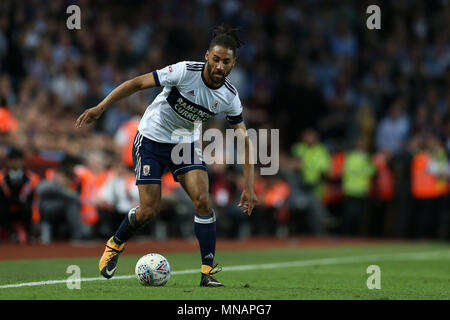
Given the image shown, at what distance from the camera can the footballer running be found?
7.86 metres

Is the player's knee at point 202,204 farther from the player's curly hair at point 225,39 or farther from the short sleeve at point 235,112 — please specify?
the player's curly hair at point 225,39

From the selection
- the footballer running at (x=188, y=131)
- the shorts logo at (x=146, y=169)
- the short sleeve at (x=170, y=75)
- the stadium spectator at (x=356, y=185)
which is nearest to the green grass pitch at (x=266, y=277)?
the footballer running at (x=188, y=131)

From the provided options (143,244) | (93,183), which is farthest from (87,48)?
(143,244)

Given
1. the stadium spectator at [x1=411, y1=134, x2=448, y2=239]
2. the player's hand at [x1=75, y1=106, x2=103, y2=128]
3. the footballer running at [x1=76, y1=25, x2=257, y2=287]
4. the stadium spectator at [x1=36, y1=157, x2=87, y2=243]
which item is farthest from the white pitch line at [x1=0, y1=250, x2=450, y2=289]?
the stadium spectator at [x1=36, y1=157, x2=87, y2=243]

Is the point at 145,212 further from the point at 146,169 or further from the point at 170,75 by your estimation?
the point at 170,75

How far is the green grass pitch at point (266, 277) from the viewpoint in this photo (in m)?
7.16

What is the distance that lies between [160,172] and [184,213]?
31.2 feet

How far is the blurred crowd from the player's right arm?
7702 millimetres

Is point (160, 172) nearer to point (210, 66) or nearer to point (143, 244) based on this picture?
point (210, 66)

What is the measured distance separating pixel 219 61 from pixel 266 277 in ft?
9.19

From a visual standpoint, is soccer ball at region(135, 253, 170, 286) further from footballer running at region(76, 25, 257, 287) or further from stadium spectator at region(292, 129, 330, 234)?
stadium spectator at region(292, 129, 330, 234)

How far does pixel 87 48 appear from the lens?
18766 mm

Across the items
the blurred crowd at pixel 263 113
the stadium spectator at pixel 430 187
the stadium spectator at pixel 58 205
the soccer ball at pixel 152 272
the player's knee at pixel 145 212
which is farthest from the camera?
the stadium spectator at pixel 430 187

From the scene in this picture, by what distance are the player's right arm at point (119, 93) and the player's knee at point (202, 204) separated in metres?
1.15
